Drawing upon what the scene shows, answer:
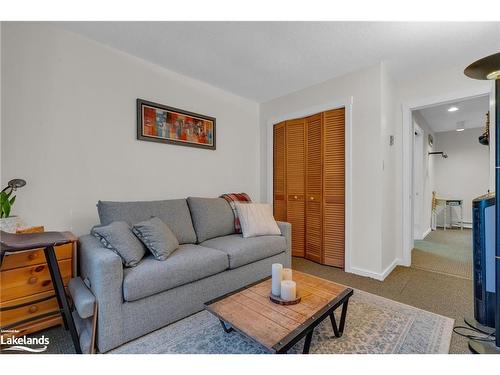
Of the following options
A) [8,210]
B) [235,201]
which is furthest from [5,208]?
[235,201]

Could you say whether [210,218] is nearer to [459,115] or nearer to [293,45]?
[293,45]

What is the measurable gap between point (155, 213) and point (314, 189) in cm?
204

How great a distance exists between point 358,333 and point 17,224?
2.42m

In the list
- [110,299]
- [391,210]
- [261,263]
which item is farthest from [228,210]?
[391,210]

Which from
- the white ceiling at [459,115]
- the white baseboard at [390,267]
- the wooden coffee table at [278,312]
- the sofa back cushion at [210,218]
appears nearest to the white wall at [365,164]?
the white baseboard at [390,267]

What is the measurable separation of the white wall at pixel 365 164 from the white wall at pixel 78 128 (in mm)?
1938

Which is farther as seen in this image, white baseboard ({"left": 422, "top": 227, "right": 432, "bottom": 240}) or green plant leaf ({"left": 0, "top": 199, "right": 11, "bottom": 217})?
white baseboard ({"left": 422, "top": 227, "right": 432, "bottom": 240})

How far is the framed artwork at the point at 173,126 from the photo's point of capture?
2475 mm

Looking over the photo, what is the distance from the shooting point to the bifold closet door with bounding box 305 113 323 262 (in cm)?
313

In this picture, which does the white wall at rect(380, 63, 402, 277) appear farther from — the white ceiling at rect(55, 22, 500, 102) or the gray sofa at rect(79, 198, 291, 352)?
the gray sofa at rect(79, 198, 291, 352)

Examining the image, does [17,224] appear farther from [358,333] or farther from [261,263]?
[358,333]

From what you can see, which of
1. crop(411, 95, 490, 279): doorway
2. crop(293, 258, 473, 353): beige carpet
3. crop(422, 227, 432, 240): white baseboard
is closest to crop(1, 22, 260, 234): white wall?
crop(293, 258, 473, 353): beige carpet

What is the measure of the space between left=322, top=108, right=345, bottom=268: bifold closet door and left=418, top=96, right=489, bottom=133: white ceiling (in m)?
1.77

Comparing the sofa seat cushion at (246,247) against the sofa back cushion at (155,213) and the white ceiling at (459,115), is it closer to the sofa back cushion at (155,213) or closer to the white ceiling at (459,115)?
the sofa back cushion at (155,213)
